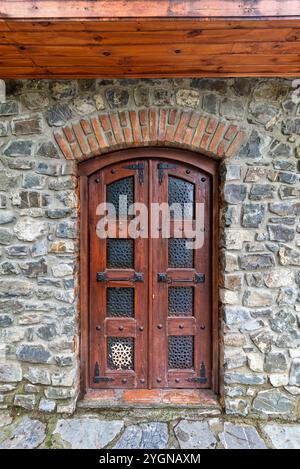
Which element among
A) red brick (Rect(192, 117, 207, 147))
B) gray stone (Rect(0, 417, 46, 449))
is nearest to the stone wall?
red brick (Rect(192, 117, 207, 147))

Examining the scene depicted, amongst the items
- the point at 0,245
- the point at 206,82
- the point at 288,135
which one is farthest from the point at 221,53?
the point at 0,245

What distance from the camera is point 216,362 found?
2.34 meters

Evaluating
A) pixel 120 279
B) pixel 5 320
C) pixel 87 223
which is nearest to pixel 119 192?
pixel 87 223

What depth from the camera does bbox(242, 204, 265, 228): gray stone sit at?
7.06 ft

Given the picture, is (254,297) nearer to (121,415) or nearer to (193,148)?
(193,148)

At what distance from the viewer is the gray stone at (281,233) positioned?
2150mm

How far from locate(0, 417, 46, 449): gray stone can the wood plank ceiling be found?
2.59 meters

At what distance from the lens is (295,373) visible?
2174 millimetres

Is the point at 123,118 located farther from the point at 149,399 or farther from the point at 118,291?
the point at 149,399

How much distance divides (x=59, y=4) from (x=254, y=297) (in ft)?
7.34

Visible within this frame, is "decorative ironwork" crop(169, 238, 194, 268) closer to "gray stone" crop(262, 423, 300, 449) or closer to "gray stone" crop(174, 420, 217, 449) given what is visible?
"gray stone" crop(174, 420, 217, 449)

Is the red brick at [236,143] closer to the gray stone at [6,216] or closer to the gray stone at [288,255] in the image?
the gray stone at [288,255]

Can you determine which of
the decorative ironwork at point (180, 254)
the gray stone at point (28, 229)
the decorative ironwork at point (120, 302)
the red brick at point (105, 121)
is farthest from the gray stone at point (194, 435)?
the red brick at point (105, 121)

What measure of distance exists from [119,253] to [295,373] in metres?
1.67
